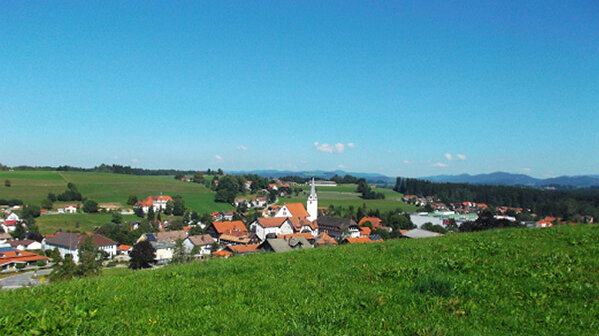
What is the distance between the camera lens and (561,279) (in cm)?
688

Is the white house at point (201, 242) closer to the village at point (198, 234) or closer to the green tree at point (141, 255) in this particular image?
the village at point (198, 234)

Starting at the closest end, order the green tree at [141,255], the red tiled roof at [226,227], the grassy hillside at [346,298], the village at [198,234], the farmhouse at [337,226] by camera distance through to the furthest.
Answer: the grassy hillside at [346,298] → the green tree at [141,255] → the village at [198,234] → the farmhouse at [337,226] → the red tiled roof at [226,227]

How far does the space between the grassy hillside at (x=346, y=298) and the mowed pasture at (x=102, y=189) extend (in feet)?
346

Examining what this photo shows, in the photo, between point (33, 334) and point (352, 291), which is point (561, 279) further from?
point (33, 334)

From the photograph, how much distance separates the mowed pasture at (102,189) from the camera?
111625 mm

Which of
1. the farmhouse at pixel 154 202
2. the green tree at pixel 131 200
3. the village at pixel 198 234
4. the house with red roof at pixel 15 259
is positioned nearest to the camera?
the house with red roof at pixel 15 259

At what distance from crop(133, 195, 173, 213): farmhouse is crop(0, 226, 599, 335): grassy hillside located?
110m

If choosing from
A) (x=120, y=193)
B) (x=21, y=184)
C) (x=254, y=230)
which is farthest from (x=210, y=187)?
(x=254, y=230)

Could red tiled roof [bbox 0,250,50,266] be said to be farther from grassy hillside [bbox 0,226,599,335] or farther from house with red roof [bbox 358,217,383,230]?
house with red roof [bbox 358,217,383,230]

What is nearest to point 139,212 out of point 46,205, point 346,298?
point 46,205

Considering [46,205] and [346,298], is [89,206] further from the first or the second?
[346,298]

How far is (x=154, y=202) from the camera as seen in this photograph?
375 feet

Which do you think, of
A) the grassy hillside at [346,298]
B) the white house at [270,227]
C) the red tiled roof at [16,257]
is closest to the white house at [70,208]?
the red tiled roof at [16,257]

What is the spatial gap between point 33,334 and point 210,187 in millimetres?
151736
